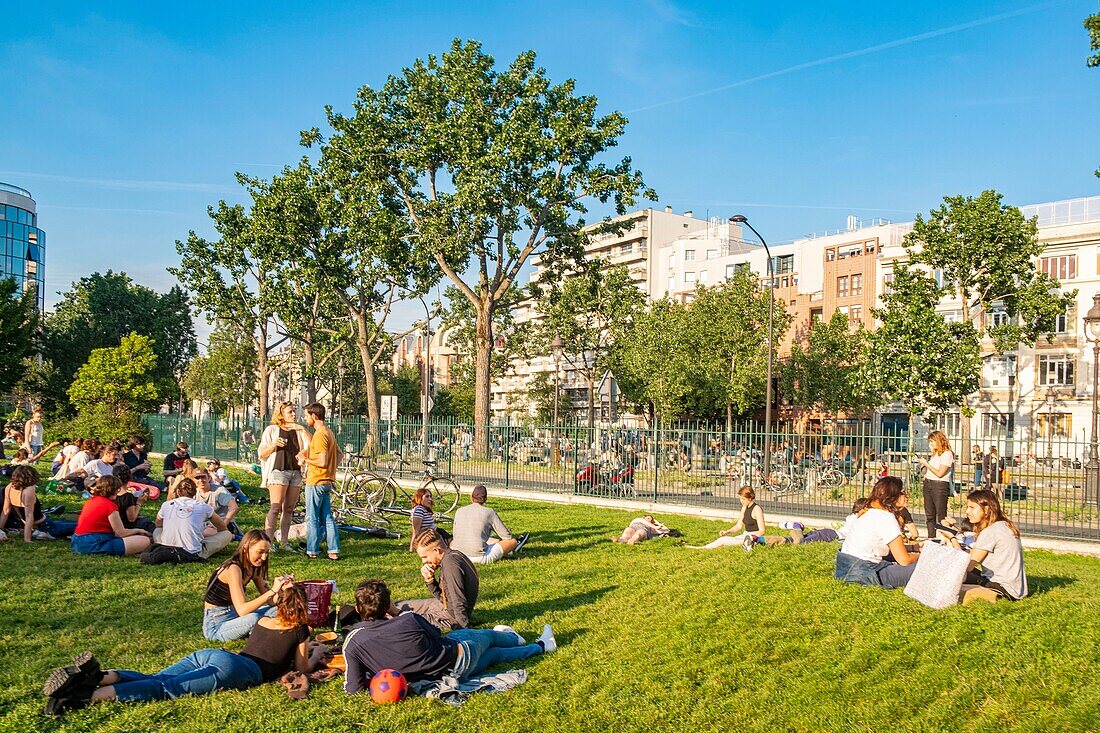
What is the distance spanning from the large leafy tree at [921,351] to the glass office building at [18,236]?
91.7 meters

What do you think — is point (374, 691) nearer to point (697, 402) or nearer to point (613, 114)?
point (613, 114)

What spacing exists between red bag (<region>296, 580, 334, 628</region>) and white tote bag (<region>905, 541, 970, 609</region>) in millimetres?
5627

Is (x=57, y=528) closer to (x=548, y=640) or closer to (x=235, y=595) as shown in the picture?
(x=235, y=595)

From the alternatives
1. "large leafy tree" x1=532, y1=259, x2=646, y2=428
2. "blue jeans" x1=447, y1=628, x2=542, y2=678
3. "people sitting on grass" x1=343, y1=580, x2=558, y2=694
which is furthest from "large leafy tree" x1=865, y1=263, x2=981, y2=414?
"people sitting on grass" x1=343, y1=580, x2=558, y2=694

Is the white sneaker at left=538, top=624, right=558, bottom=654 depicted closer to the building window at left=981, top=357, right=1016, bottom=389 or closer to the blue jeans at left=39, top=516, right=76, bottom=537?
the blue jeans at left=39, top=516, right=76, bottom=537

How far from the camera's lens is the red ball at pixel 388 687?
6.61 metres

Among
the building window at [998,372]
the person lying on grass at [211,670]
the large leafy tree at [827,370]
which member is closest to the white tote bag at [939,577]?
the person lying on grass at [211,670]

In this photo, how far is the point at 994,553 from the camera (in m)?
9.09

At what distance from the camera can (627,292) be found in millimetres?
58312

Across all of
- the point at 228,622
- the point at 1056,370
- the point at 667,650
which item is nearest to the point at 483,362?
the point at 228,622

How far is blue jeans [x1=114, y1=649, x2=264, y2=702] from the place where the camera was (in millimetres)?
6344

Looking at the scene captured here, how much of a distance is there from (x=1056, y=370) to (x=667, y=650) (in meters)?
50.0

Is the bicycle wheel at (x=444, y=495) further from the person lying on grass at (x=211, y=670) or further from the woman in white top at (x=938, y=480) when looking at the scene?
the person lying on grass at (x=211, y=670)

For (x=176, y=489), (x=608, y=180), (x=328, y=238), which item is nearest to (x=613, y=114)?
(x=608, y=180)
